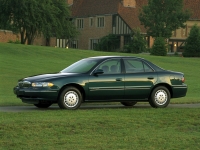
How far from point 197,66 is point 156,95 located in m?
35.7

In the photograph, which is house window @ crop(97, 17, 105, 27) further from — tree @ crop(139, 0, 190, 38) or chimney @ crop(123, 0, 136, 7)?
tree @ crop(139, 0, 190, 38)

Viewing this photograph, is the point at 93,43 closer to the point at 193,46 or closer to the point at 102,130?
the point at 193,46

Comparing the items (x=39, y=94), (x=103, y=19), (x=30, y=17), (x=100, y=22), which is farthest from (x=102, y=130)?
(x=100, y=22)

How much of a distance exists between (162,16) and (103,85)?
2305 inches

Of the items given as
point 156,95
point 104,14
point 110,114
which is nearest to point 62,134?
point 110,114

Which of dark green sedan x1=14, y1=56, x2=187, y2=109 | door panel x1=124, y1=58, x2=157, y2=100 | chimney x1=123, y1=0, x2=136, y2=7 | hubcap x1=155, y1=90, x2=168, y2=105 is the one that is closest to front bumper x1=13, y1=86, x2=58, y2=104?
dark green sedan x1=14, y1=56, x2=187, y2=109

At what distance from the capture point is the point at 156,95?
17.7 metres

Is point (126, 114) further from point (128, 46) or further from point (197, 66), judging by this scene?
point (128, 46)

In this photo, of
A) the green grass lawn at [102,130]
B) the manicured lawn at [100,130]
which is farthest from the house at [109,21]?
the manicured lawn at [100,130]

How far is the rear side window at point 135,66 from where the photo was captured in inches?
698

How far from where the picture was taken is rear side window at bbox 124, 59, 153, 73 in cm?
1772

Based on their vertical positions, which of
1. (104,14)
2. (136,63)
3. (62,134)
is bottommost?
(62,134)

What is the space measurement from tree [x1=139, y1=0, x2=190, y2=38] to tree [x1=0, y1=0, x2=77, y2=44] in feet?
35.1

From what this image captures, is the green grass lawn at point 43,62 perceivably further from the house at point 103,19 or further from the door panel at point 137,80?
the house at point 103,19
